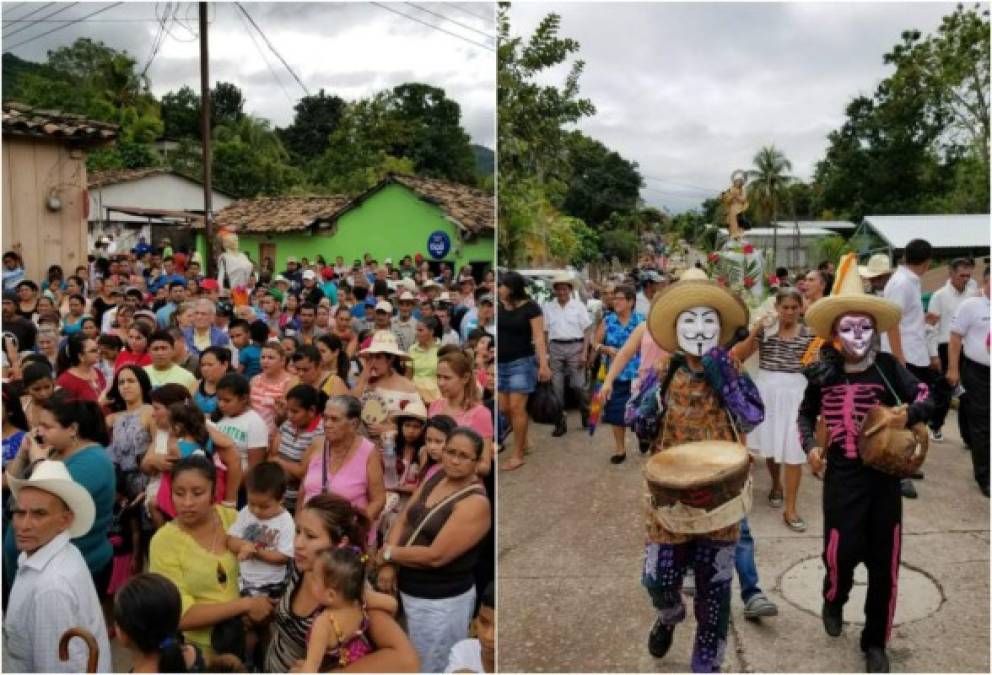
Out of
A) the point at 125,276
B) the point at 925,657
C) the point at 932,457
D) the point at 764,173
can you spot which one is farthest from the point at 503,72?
the point at 764,173

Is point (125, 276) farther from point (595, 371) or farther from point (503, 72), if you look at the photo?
point (503, 72)

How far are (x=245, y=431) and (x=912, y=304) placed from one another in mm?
4145

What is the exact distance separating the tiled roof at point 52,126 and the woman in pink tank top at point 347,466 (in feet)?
19.4

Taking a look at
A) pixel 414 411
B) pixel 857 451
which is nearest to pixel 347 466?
pixel 414 411

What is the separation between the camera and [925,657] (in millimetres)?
3289

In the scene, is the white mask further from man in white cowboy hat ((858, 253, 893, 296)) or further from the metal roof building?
the metal roof building

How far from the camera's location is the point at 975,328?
5234 millimetres

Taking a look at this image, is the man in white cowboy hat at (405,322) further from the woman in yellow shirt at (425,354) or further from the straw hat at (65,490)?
the straw hat at (65,490)

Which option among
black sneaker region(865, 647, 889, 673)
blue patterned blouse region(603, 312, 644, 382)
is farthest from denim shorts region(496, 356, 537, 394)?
black sneaker region(865, 647, 889, 673)

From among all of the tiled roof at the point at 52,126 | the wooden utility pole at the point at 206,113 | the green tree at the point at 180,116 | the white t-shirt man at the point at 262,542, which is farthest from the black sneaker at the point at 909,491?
the green tree at the point at 180,116

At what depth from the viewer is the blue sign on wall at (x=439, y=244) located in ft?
37.2

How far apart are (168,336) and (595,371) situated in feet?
11.7

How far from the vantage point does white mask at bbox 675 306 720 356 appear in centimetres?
324

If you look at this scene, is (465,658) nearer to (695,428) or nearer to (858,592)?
(695,428)
